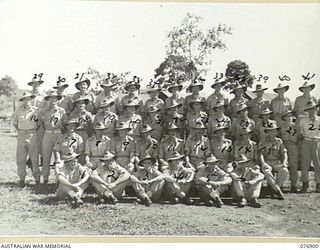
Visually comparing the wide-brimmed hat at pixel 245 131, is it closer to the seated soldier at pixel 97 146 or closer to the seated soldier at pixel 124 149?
the seated soldier at pixel 124 149

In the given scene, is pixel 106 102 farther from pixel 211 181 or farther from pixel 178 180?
pixel 211 181

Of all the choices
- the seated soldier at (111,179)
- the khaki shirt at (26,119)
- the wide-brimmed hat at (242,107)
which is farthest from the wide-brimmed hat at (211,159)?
the khaki shirt at (26,119)

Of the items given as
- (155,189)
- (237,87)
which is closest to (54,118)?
(155,189)

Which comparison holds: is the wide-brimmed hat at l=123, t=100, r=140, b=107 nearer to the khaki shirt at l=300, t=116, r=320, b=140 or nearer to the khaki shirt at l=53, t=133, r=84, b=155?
the khaki shirt at l=53, t=133, r=84, b=155

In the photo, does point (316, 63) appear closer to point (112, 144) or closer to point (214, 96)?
point (214, 96)

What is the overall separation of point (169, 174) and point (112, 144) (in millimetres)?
578

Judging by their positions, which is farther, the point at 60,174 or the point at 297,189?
the point at 297,189

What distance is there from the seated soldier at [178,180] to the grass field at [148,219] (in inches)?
3.4

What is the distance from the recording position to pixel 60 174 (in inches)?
198

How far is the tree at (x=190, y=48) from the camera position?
17.4ft

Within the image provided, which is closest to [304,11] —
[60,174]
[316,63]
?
[316,63]

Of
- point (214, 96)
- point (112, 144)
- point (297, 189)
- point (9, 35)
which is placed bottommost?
point (297, 189)

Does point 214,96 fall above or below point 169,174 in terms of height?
above

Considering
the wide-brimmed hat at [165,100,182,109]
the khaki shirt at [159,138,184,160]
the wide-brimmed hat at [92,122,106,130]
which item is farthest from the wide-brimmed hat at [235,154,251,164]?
the wide-brimmed hat at [92,122,106,130]
